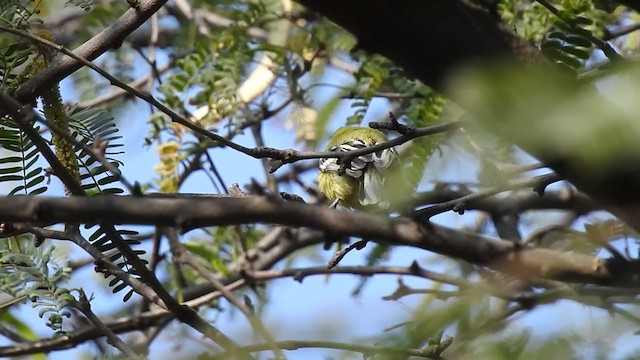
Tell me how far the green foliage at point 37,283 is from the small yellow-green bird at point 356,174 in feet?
4.13

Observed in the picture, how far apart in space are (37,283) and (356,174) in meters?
1.58

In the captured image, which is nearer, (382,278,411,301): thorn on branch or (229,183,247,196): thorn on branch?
(229,183,247,196): thorn on branch

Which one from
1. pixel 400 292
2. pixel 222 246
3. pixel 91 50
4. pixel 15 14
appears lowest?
pixel 400 292

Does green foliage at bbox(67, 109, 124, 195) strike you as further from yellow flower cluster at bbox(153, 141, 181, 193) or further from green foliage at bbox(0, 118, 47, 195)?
yellow flower cluster at bbox(153, 141, 181, 193)

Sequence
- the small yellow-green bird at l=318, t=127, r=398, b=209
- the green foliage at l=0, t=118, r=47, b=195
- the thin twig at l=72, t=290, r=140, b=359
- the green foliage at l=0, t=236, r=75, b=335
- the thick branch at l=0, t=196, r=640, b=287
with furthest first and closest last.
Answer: the small yellow-green bird at l=318, t=127, r=398, b=209 → the green foliage at l=0, t=236, r=75, b=335 → the green foliage at l=0, t=118, r=47, b=195 → the thin twig at l=72, t=290, r=140, b=359 → the thick branch at l=0, t=196, r=640, b=287

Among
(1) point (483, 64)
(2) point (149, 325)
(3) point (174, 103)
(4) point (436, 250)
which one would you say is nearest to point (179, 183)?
(3) point (174, 103)

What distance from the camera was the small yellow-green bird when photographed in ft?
11.0

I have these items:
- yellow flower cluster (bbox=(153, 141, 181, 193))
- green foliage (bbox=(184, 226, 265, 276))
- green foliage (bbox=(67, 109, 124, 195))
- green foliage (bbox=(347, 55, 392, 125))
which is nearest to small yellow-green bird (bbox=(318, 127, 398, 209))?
green foliage (bbox=(347, 55, 392, 125))

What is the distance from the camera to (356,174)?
3475 mm

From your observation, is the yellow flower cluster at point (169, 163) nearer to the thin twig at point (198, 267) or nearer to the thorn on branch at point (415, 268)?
the thin twig at point (198, 267)

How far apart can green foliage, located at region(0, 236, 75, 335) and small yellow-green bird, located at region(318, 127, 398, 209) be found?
49.5 inches

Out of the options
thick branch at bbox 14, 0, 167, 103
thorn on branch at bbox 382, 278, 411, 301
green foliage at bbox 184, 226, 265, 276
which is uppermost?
thick branch at bbox 14, 0, 167, 103

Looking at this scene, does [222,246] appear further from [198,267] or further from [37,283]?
[37,283]

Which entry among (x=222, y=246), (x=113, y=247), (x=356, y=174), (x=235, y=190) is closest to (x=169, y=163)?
(x=222, y=246)
